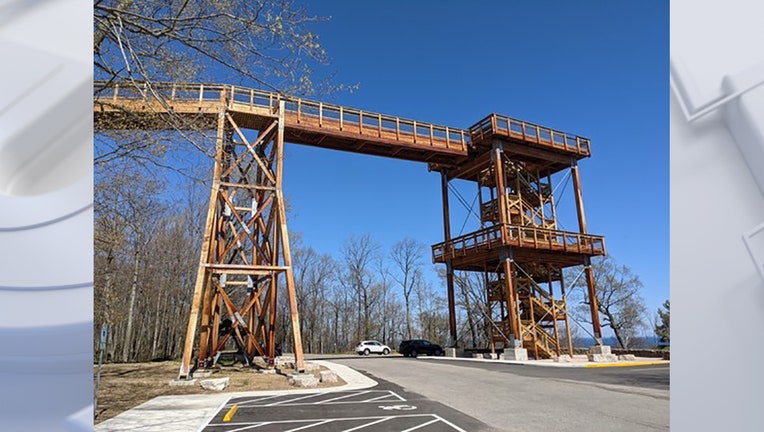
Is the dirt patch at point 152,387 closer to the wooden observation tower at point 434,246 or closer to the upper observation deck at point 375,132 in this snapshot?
the wooden observation tower at point 434,246

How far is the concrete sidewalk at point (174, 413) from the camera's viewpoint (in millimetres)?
4559

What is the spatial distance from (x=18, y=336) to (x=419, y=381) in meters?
8.38

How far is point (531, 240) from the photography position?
14.8 meters

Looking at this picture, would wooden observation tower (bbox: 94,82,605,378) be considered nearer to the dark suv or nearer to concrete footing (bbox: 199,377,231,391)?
concrete footing (bbox: 199,377,231,391)

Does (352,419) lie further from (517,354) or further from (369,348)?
(369,348)

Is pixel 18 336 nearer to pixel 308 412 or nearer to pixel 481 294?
pixel 308 412

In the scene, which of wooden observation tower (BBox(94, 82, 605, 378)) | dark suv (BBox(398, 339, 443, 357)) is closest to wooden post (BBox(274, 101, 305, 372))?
wooden observation tower (BBox(94, 82, 605, 378))

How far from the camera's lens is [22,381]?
1.27 metres

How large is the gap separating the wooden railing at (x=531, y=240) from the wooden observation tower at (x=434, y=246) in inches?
1.6

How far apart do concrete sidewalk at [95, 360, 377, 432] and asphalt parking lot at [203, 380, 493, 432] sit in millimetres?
174

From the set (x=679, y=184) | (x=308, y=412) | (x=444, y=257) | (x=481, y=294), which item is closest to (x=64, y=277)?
(x=679, y=184)

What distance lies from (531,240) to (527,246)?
363 mm

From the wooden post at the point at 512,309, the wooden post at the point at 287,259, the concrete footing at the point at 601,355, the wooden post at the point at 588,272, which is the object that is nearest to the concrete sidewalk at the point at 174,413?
the wooden post at the point at 287,259

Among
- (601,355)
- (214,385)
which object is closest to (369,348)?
(601,355)
